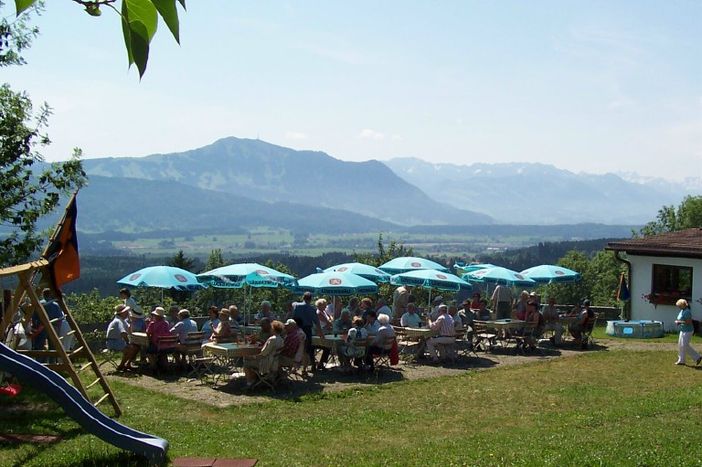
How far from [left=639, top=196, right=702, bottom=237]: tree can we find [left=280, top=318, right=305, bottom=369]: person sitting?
134ft

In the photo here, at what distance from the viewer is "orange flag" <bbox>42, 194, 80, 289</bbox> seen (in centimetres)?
910

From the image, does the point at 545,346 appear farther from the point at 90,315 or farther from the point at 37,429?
the point at 90,315

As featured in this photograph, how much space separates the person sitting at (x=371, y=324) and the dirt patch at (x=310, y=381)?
79 centimetres

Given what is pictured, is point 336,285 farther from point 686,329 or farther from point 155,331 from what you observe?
point 686,329

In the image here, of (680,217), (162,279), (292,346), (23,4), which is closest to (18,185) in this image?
(162,279)

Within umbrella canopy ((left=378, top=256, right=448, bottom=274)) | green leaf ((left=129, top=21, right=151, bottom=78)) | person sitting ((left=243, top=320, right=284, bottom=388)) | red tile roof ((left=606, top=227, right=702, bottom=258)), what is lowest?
person sitting ((left=243, top=320, right=284, bottom=388))

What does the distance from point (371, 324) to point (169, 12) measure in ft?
42.3

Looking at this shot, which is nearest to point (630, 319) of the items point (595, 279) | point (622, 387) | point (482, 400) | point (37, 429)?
point (622, 387)

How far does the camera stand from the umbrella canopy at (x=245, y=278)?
55.7 ft

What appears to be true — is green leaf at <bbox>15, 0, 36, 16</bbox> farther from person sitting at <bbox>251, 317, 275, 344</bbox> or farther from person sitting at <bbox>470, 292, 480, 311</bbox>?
person sitting at <bbox>470, 292, 480, 311</bbox>

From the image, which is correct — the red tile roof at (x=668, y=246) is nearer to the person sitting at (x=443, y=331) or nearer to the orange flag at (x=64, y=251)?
the person sitting at (x=443, y=331)

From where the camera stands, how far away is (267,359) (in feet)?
39.9

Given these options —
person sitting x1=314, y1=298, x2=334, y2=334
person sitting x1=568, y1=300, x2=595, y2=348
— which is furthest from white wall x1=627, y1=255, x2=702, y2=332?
person sitting x1=314, y1=298, x2=334, y2=334

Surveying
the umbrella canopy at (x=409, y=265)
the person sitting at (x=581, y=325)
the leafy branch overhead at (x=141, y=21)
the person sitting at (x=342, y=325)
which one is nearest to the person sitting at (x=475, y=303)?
the umbrella canopy at (x=409, y=265)
